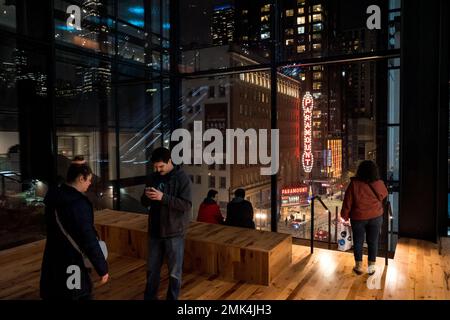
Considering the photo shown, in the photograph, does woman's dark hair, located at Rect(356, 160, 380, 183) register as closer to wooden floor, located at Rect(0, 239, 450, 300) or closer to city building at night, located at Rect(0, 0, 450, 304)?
city building at night, located at Rect(0, 0, 450, 304)

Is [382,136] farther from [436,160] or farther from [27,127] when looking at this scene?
[27,127]

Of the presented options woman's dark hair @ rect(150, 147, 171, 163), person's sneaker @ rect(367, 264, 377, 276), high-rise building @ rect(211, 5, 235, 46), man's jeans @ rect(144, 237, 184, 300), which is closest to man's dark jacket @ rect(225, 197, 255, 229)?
person's sneaker @ rect(367, 264, 377, 276)

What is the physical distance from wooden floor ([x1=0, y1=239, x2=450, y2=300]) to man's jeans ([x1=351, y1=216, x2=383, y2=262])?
248 mm

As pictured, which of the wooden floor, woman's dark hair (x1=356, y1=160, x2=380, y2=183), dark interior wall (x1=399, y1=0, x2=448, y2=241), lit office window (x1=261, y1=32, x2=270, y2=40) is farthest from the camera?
lit office window (x1=261, y1=32, x2=270, y2=40)

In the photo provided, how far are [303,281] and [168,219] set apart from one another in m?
1.76

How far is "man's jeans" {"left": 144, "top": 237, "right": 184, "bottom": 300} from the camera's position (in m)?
2.70

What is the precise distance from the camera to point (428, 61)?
455 cm

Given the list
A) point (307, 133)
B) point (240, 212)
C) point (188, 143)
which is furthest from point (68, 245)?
point (307, 133)

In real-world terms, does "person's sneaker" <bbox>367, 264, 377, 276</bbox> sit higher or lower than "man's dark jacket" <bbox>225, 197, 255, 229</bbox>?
lower

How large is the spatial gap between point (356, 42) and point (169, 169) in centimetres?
376

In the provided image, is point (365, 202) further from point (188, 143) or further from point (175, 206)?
point (188, 143)

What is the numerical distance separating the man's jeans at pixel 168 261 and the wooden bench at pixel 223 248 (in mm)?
953

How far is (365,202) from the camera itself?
137 inches

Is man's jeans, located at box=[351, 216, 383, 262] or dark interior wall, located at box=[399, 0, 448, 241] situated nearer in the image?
man's jeans, located at box=[351, 216, 383, 262]
